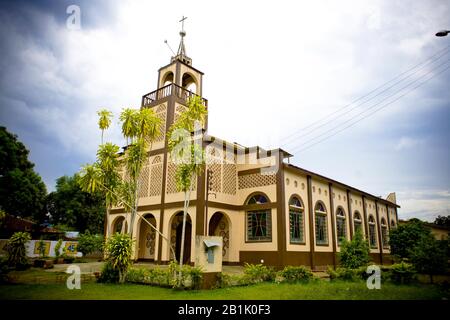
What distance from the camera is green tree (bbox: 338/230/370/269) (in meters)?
14.9

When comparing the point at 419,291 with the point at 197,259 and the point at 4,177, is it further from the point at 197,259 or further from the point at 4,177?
the point at 4,177

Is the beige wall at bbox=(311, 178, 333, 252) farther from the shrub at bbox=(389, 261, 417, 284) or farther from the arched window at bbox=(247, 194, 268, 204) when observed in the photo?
the shrub at bbox=(389, 261, 417, 284)

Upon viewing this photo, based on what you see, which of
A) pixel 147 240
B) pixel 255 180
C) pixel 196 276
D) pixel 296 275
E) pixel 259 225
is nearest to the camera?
pixel 196 276

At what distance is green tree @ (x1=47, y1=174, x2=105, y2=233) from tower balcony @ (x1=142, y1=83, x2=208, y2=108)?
17027 millimetres

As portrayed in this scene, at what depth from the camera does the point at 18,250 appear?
15.6m

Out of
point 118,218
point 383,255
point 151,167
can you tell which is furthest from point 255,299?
point 383,255

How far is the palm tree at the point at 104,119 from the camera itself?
45.5 feet

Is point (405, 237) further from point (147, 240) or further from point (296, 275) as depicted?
point (147, 240)

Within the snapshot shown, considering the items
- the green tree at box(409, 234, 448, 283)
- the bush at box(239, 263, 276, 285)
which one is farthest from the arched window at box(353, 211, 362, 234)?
the bush at box(239, 263, 276, 285)

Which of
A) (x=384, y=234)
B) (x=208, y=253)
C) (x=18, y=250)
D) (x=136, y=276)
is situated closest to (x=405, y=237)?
(x=384, y=234)

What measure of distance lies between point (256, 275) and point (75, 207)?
28109 mm

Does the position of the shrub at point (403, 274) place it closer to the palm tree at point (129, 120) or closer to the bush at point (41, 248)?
the palm tree at point (129, 120)

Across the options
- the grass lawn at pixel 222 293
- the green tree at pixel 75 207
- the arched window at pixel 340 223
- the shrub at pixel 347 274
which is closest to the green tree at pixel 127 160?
the grass lawn at pixel 222 293

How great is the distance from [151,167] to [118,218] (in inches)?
196
